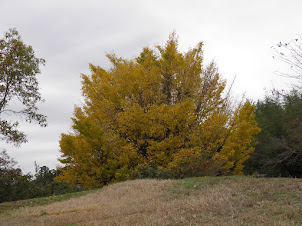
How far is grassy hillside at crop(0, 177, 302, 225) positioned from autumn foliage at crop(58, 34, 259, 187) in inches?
130

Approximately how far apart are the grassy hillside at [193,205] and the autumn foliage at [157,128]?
3307 millimetres

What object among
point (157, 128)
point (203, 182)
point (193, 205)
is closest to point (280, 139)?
point (157, 128)

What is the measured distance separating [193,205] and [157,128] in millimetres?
7684

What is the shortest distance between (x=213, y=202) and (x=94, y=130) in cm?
847

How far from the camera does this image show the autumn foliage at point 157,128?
49.1ft

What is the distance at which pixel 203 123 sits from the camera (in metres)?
15.9

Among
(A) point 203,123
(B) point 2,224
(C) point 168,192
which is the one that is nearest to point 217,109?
(A) point 203,123

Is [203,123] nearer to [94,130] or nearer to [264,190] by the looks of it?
[94,130]

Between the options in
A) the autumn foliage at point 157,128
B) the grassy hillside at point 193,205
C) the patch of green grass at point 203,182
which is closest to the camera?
the grassy hillside at point 193,205

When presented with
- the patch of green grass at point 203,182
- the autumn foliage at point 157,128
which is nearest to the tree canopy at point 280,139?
the autumn foliage at point 157,128

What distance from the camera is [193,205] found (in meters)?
7.53

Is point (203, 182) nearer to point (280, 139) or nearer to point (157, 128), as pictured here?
point (157, 128)

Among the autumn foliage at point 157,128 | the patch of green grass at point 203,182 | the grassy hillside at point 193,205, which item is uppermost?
the autumn foliage at point 157,128

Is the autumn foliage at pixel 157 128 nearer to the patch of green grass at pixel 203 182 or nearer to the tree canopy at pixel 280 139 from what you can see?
the patch of green grass at pixel 203 182
